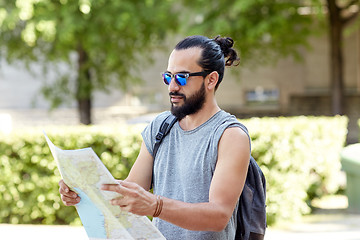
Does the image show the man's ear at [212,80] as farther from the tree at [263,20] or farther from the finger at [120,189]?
A: the tree at [263,20]

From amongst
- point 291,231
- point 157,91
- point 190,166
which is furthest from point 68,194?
point 157,91

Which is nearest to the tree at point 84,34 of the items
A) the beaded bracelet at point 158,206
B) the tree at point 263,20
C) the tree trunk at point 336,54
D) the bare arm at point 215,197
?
the tree at point 263,20

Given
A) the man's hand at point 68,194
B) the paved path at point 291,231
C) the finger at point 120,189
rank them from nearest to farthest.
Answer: the finger at point 120,189
the man's hand at point 68,194
the paved path at point 291,231

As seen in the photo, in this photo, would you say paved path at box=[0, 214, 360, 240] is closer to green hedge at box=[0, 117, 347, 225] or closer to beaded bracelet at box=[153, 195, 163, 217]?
green hedge at box=[0, 117, 347, 225]

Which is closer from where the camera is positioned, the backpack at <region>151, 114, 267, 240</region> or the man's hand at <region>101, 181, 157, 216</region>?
the man's hand at <region>101, 181, 157, 216</region>

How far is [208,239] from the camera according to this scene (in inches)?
80.7

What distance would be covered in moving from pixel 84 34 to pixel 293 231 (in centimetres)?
893

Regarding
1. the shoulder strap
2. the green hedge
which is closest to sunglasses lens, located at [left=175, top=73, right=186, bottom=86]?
the shoulder strap

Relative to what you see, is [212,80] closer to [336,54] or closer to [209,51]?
[209,51]

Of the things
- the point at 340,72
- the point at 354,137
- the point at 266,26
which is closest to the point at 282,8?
the point at 266,26

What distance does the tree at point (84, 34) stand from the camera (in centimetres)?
1295

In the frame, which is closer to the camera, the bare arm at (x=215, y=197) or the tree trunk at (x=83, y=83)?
the bare arm at (x=215, y=197)

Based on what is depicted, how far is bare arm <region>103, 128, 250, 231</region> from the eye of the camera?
174 centimetres

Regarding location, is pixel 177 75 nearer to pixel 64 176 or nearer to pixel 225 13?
pixel 64 176
